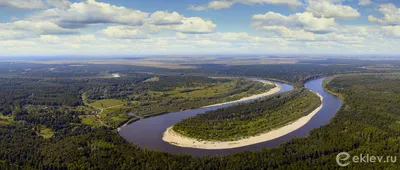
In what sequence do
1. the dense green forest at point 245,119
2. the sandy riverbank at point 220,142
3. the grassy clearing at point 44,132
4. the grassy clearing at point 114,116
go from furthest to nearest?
the grassy clearing at point 114,116 < the grassy clearing at point 44,132 < the dense green forest at point 245,119 < the sandy riverbank at point 220,142

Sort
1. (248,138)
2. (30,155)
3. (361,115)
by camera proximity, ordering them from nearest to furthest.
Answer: (30,155), (248,138), (361,115)

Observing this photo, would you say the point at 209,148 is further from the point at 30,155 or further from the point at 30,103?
the point at 30,103

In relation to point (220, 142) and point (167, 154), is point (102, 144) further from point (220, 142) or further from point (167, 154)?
point (220, 142)

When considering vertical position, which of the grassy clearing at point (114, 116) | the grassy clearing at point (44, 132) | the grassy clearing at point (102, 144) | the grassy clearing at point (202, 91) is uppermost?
the grassy clearing at point (202, 91)

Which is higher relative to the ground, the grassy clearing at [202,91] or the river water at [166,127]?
the grassy clearing at [202,91]

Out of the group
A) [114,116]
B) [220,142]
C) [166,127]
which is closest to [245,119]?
[220,142]

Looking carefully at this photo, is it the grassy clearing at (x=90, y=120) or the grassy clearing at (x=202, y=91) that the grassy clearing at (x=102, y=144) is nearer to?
the grassy clearing at (x=90, y=120)

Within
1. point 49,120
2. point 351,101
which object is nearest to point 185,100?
point 49,120

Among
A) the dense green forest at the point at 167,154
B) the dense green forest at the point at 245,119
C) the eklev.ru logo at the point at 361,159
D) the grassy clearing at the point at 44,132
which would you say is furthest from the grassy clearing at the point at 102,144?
the eklev.ru logo at the point at 361,159
